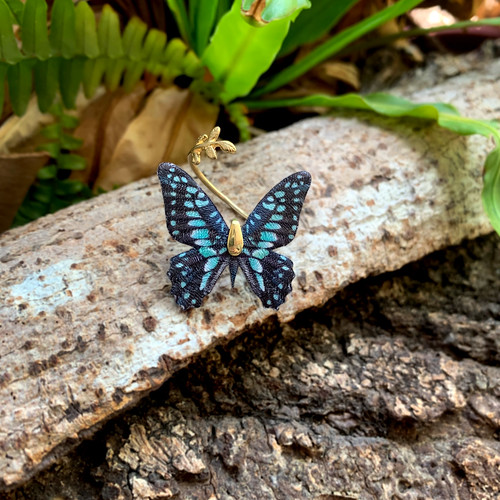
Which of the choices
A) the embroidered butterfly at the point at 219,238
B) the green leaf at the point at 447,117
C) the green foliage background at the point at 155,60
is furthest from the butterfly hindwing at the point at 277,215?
the green leaf at the point at 447,117

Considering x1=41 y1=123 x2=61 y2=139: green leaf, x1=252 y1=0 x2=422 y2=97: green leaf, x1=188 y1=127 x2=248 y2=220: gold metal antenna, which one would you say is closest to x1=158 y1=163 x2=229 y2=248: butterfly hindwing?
x1=188 y1=127 x2=248 y2=220: gold metal antenna

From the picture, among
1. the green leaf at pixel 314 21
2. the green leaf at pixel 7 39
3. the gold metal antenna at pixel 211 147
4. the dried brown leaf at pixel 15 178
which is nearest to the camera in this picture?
the gold metal antenna at pixel 211 147

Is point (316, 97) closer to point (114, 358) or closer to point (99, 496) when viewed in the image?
point (114, 358)

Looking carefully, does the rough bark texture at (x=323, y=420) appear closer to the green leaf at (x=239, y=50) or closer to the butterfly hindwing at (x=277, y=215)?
the butterfly hindwing at (x=277, y=215)

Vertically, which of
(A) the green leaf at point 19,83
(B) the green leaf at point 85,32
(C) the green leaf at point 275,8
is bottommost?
(A) the green leaf at point 19,83

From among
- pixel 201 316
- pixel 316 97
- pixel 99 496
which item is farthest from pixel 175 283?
pixel 316 97

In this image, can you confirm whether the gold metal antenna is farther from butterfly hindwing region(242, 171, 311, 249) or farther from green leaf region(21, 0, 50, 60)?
green leaf region(21, 0, 50, 60)

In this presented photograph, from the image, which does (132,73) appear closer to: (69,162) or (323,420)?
(69,162)
